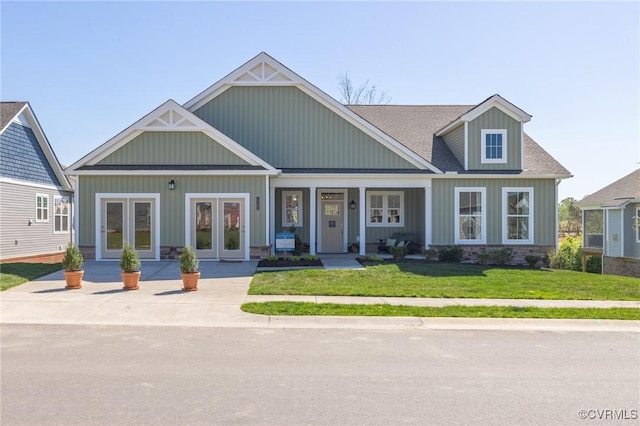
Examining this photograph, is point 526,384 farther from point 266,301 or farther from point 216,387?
point 266,301

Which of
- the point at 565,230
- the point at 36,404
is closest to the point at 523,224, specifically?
the point at 36,404

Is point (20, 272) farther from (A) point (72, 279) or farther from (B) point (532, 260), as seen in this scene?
(B) point (532, 260)

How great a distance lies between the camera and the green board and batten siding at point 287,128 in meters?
19.6

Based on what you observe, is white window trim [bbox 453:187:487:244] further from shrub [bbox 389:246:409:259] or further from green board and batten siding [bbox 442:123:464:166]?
shrub [bbox 389:246:409:259]

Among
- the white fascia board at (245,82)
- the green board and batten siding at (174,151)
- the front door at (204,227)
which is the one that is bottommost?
the front door at (204,227)

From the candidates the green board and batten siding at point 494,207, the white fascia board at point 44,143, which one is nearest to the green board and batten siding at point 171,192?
the green board and batten siding at point 494,207

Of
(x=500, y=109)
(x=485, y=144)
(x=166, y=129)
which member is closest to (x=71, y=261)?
(x=166, y=129)

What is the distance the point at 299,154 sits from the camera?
19.7m

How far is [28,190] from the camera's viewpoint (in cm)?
2242

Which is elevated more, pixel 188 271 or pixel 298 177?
pixel 298 177

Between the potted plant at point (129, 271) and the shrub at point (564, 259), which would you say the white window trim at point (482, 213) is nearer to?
the shrub at point (564, 259)

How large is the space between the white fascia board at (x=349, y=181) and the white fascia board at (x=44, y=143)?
11112mm

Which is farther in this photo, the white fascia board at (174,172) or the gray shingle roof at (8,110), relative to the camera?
the gray shingle roof at (8,110)

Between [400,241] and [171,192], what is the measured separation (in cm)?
920
